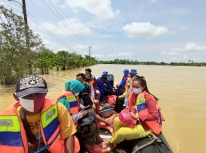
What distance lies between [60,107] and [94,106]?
2486mm

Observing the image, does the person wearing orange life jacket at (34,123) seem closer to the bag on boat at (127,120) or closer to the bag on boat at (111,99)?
the bag on boat at (127,120)

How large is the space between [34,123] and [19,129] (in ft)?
0.57

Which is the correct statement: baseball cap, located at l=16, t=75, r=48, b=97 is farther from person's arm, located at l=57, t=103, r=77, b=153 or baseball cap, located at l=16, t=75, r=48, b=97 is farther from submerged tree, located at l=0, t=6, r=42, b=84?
submerged tree, located at l=0, t=6, r=42, b=84

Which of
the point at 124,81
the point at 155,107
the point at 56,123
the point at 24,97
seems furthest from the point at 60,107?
the point at 124,81

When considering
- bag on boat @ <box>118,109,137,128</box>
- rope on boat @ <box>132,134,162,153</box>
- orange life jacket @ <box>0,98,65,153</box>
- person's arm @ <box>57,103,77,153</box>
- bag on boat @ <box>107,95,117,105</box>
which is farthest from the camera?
bag on boat @ <box>107,95,117,105</box>

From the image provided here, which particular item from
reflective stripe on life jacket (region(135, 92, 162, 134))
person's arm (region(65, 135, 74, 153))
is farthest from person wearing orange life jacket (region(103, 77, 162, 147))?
person's arm (region(65, 135, 74, 153))

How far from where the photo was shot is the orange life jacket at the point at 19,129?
4.72 ft

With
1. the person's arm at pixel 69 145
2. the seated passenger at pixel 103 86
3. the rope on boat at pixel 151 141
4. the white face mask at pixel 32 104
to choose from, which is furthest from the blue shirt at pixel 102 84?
the white face mask at pixel 32 104

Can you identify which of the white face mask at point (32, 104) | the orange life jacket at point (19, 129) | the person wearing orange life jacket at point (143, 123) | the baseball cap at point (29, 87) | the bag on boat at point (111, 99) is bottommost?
the bag on boat at point (111, 99)

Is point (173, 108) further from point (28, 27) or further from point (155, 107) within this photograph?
point (28, 27)

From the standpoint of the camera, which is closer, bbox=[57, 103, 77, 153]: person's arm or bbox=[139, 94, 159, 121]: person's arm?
bbox=[57, 103, 77, 153]: person's arm

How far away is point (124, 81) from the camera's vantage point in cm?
574

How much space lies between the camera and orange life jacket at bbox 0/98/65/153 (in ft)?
4.72

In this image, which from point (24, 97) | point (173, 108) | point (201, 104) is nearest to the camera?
point (24, 97)
